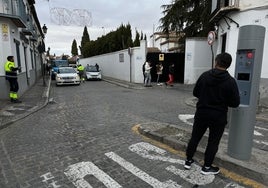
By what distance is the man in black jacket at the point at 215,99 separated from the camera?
→ 3.34 metres

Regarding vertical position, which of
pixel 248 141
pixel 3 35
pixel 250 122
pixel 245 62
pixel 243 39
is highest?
pixel 3 35

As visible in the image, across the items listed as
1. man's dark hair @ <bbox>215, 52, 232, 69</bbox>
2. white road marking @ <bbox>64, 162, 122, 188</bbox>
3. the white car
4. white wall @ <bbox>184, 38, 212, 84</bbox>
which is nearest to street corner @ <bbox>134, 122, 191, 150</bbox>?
white road marking @ <bbox>64, 162, 122, 188</bbox>

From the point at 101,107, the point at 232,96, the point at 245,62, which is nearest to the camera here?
the point at 232,96

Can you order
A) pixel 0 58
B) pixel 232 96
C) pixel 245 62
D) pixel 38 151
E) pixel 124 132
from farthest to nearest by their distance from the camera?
pixel 0 58
pixel 124 132
pixel 38 151
pixel 245 62
pixel 232 96

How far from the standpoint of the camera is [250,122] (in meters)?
3.74

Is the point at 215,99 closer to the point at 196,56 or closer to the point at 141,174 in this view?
the point at 141,174

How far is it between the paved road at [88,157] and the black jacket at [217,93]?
1.11m

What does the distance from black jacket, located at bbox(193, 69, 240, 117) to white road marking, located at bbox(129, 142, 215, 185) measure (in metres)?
1.01

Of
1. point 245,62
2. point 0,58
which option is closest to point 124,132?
point 245,62

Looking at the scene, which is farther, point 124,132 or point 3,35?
point 3,35

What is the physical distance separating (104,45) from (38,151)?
1296 inches

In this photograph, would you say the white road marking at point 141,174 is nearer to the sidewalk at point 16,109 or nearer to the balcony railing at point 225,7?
the sidewalk at point 16,109

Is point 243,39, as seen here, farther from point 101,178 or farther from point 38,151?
point 38,151

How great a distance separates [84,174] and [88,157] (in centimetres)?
66
